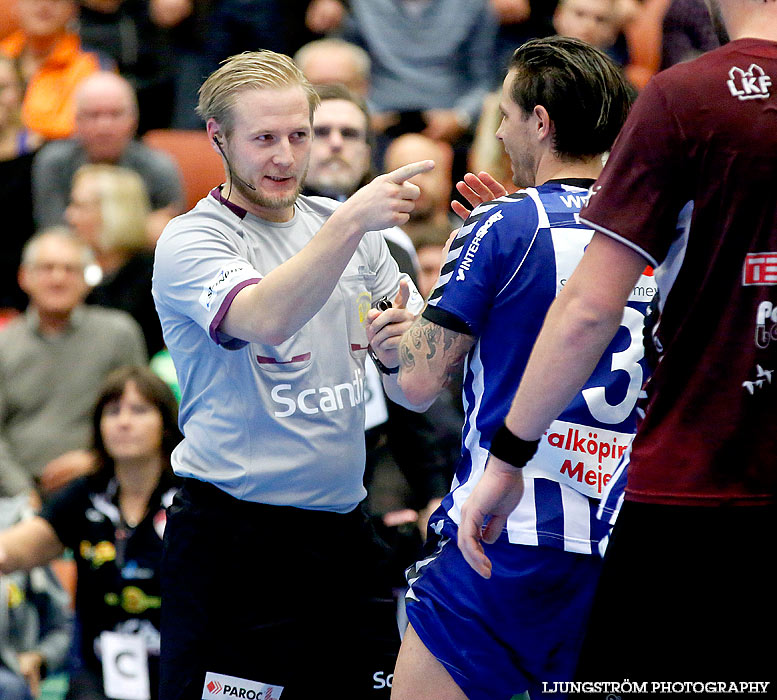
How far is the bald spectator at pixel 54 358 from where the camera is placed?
6039 mm

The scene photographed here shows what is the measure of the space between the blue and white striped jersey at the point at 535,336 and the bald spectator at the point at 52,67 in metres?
6.00

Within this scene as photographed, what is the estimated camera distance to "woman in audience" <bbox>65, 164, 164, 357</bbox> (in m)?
6.58

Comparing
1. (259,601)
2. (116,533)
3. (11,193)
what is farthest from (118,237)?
(259,601)

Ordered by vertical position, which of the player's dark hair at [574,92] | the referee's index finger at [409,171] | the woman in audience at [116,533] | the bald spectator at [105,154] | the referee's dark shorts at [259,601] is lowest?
the woman in audience at [116,533]

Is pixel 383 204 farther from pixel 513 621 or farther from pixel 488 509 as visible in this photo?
pixel 513 621

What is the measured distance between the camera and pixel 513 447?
7.63 feet

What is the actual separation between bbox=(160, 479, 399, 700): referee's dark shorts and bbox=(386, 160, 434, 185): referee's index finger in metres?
0.98

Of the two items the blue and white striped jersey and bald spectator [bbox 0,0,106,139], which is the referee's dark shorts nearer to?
the blue and white striped jersey

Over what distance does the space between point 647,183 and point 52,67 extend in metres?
6.90

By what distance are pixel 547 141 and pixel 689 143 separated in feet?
2.55

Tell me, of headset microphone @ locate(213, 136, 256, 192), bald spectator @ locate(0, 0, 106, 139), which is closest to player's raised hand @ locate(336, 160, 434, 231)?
headset microphone @ locate(213, 136, 256, 192)

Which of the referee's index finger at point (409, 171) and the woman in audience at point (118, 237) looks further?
the woman in audience at point (118, 237)

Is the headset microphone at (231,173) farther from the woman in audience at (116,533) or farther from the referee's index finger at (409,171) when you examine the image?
the woman in audience at (116,533)

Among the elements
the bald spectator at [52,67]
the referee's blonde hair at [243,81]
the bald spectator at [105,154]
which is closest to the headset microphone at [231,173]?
the referee's blonde hair at [243,81]
